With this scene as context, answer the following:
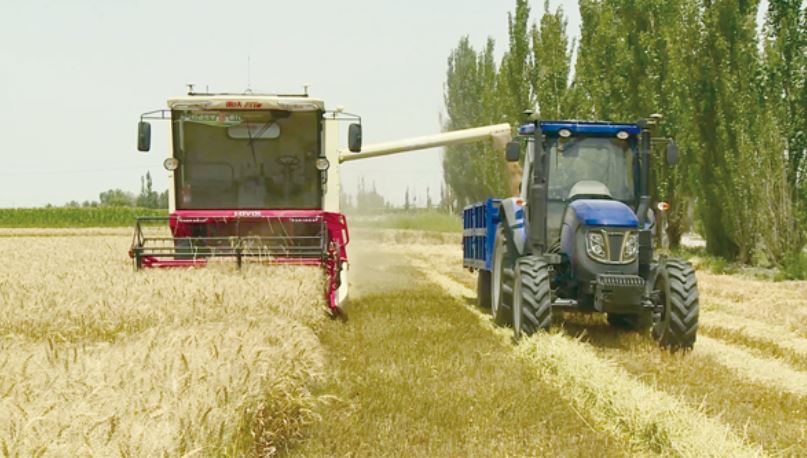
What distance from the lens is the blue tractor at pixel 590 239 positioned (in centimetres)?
844

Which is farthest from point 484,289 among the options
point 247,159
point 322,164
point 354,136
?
point 247,159

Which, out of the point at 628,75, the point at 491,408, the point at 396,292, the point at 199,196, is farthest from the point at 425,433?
the point at 628,75

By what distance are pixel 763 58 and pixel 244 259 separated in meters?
12.6

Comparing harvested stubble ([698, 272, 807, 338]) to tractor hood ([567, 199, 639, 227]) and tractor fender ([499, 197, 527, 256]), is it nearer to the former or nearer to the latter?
tractor hood ([567, 199, 639, 227])

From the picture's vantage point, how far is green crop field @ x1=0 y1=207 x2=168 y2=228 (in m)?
53.5

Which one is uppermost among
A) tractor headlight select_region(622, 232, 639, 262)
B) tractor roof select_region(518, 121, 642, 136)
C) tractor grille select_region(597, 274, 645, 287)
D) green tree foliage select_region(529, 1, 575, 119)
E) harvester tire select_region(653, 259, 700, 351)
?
green tree foliage select_region(529, 1, 575, 119)

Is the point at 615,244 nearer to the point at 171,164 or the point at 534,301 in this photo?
the point at 534,301

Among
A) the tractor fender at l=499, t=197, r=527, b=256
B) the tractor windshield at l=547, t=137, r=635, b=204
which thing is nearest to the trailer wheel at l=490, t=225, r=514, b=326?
the tractor fender at l=499, t=197, r=527, b=256

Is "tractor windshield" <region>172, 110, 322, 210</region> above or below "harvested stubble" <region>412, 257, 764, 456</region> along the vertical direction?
above

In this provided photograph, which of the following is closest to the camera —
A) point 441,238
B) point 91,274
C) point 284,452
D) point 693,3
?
point 284,452

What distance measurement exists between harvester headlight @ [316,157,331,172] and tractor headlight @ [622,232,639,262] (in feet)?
14.5

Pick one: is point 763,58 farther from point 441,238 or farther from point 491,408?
point 441,238

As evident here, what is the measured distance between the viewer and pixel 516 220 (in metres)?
10.1

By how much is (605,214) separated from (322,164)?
4.28 meters
